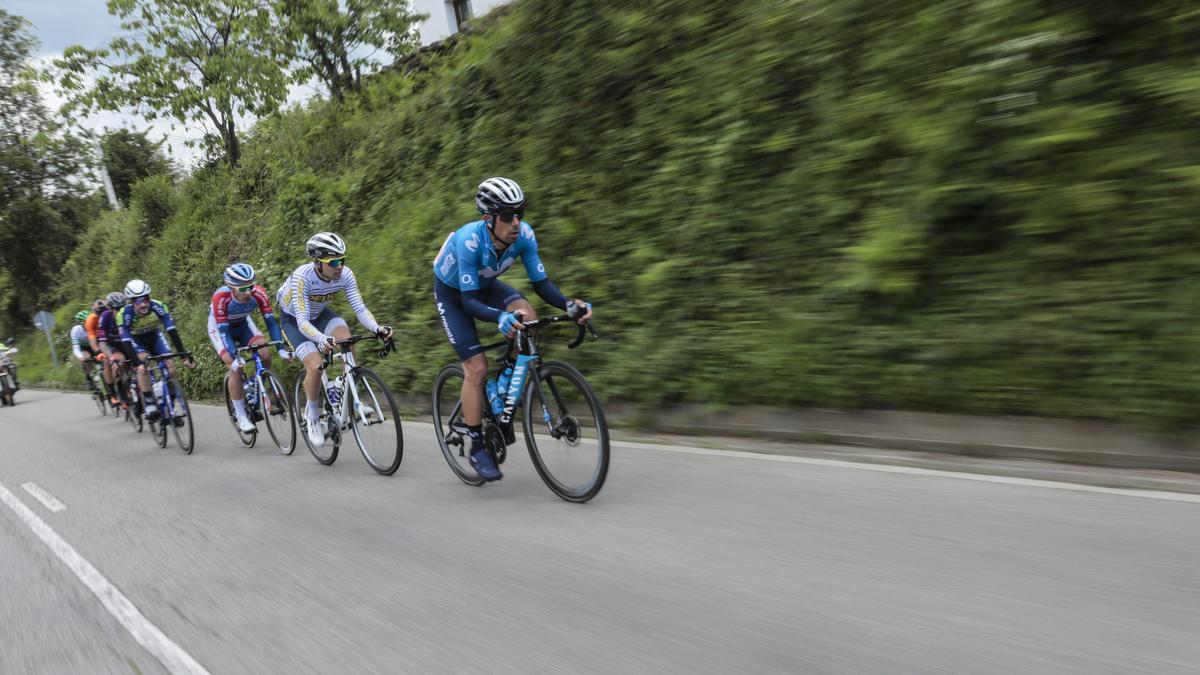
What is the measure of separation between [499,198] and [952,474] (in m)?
3.20

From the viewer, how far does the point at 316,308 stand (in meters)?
7.15

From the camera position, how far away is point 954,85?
5246 mm

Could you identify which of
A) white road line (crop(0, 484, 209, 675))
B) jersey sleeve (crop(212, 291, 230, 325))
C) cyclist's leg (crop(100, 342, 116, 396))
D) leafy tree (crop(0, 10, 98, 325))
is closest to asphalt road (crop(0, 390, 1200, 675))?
white road line (crop(0, 484, 209, 675))

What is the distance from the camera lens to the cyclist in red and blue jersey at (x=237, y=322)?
26.9 ft

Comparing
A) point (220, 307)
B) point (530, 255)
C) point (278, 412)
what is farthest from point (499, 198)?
point (220, 307)

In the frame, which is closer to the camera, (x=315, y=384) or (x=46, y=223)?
(x=315, y=384)

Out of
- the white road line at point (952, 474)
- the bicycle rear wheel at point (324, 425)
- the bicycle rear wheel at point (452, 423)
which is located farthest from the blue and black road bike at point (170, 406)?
the white road line at point (952, 474)

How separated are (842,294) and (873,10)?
7.74 ft

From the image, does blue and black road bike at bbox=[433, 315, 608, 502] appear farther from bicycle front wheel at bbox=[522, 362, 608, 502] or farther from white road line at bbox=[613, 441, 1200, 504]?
white road line at bbox=[613, 441, 1200, 504]

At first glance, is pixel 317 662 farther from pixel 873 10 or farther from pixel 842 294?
pixel 873 10

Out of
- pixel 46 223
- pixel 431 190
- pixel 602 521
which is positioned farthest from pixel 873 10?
pixel 46 223

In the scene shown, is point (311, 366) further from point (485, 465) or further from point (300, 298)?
point (485, 465)

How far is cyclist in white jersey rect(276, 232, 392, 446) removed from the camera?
6.60 m

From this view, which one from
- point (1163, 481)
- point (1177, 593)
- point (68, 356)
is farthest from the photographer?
point (68, 356)
